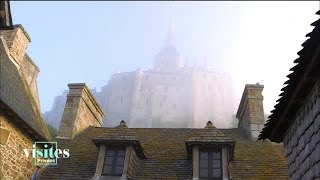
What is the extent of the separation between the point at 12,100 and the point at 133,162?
12.7 ft

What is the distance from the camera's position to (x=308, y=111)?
5.56 m

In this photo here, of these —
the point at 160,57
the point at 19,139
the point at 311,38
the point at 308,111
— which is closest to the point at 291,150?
the point at 308,111

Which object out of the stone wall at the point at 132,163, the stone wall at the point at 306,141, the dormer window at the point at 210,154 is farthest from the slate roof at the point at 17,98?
the stone wall at the point at 306,141

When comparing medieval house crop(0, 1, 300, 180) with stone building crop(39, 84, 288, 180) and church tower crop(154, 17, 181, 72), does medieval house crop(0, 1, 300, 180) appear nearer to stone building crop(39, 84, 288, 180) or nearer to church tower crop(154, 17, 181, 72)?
stone building crop(39, 84, 288, 180)

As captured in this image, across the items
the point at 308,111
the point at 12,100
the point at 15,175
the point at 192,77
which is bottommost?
Answer: the point at 15,175

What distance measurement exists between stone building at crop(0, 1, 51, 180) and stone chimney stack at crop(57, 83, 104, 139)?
2.40 m

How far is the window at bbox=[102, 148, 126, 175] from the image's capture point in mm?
9656

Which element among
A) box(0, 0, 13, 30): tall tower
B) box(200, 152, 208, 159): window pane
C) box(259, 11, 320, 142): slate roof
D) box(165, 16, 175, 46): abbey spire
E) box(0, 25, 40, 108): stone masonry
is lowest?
box(259, 11, 320, 142): slate roof

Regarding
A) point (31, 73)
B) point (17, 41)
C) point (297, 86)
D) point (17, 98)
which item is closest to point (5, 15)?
point (17, 98)

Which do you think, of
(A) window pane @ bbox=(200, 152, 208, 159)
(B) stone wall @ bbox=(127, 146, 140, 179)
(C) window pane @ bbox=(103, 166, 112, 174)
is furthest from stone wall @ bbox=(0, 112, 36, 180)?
(A) window pane @ bbox=(200, 152, 208, 159)

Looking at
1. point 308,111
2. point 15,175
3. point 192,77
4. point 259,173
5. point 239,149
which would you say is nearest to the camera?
point 308,111

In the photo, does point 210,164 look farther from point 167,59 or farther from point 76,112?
point 167,59

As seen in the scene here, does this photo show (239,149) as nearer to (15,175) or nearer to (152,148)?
(152,148)

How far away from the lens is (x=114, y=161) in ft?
32.3
